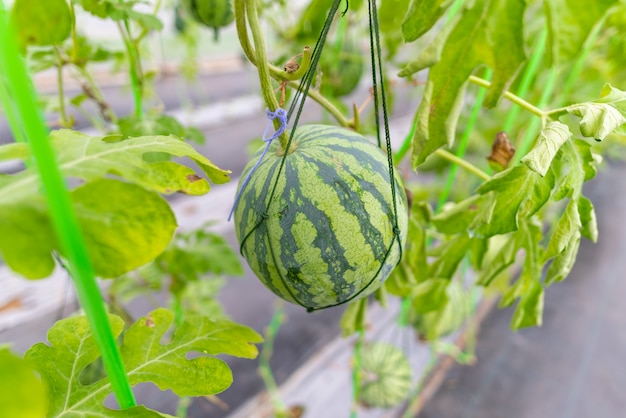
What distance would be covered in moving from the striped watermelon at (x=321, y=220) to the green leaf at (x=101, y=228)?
225mm

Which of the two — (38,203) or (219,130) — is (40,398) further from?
(219,130)

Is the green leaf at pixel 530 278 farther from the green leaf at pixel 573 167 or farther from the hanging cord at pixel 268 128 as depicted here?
the hanging cord at pixel 268 128

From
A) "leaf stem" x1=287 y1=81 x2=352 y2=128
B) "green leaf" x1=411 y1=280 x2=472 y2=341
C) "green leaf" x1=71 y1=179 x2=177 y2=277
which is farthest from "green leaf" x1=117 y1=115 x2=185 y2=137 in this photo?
"green leaf" x1=411 y1=280 x2=472 y2=341

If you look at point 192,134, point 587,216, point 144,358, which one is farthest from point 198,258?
point 587,216

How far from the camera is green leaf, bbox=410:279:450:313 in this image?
107 cm

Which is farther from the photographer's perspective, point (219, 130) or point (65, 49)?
point (219, 130)

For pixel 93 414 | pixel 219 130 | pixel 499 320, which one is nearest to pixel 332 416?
pixel 499 320

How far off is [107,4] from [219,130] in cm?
431

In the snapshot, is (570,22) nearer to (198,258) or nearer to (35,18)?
(35,18)

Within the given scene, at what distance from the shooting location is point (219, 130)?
16.7ft

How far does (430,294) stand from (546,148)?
21.6 inches

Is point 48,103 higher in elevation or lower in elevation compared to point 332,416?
higher

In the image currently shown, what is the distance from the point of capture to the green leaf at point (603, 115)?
61 cm

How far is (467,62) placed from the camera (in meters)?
0.65
